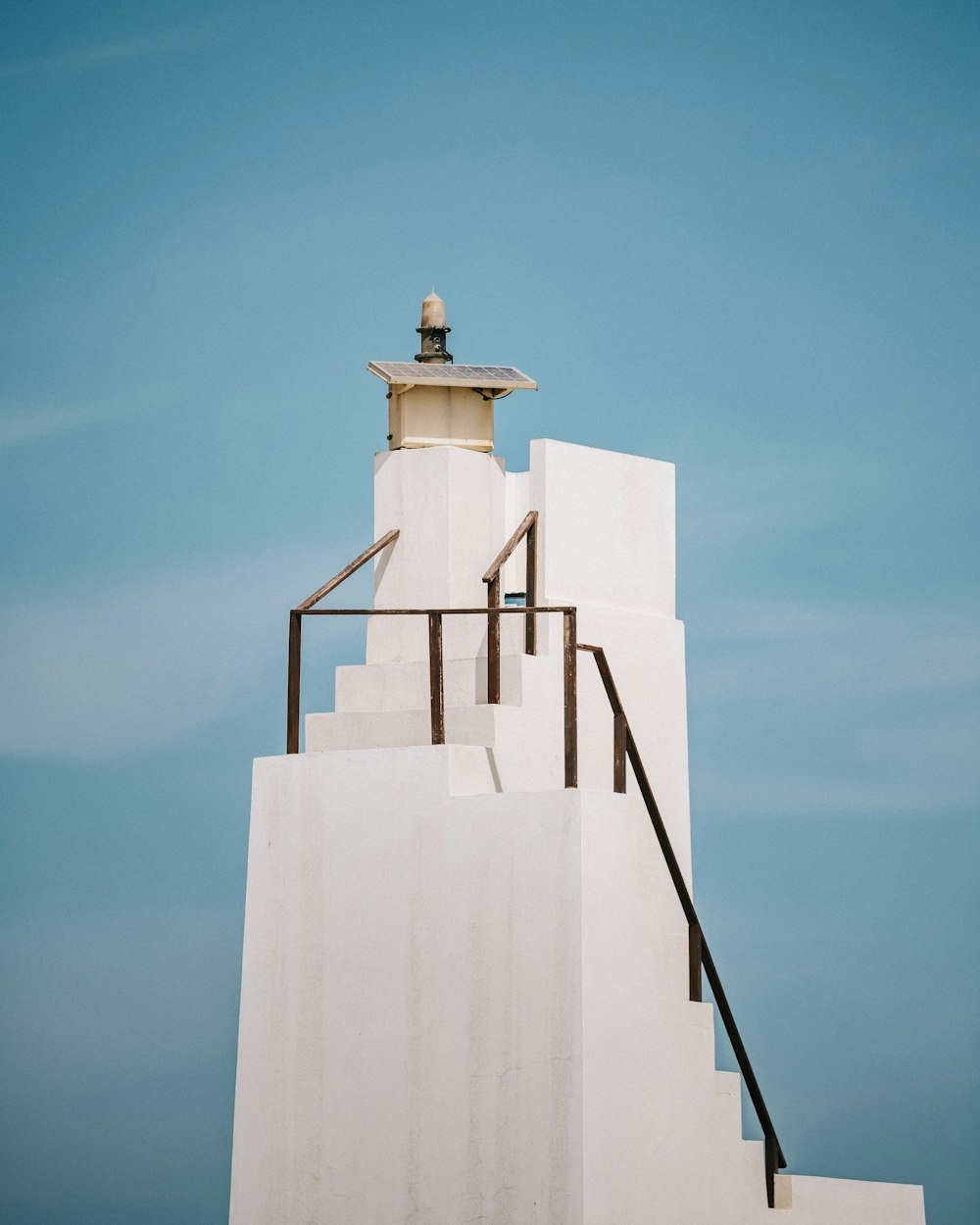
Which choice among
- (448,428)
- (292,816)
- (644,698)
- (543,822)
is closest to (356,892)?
(292,816)

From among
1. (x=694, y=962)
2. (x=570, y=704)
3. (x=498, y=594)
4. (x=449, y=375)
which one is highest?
(x=449, y=375)

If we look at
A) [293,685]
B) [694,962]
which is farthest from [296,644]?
[694,962]

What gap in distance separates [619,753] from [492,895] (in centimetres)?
156

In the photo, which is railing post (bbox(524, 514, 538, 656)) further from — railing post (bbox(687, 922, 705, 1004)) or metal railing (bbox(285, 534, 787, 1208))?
railing post (bbox(687, 922, 705, 1004))

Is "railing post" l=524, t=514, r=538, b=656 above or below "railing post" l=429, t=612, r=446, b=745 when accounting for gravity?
above

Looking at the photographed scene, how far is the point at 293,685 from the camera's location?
16.0 meters

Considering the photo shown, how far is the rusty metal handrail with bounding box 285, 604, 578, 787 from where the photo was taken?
15008 mm

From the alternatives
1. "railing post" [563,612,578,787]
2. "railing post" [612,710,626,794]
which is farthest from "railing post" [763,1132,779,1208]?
"railing post" [563,612,578,787]

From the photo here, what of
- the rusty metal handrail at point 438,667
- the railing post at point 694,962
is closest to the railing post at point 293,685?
the rusty metal handrail at point 438,667

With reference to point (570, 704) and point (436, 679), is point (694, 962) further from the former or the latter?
point (436, 679)

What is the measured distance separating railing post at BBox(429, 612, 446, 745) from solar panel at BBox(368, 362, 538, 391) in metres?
2.45

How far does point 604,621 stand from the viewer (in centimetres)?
1677

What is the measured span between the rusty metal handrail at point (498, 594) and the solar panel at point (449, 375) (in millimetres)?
1205

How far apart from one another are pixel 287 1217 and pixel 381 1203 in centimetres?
95
